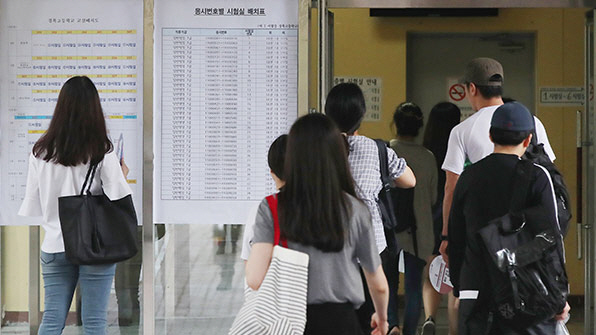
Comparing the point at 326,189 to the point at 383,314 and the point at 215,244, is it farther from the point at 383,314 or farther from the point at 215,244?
the point at 215,244

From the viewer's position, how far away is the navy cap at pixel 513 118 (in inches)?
154

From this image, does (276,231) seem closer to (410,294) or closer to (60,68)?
(60,68)

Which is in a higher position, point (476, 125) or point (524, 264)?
point (476, 125)

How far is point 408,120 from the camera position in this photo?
6.29 m

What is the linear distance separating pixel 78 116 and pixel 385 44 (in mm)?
3912

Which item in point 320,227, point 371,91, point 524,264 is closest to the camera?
point 320,227

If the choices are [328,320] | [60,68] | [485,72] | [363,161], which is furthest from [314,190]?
[60,68]

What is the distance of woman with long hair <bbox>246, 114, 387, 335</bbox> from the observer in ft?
11.2

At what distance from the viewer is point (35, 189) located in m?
4.63

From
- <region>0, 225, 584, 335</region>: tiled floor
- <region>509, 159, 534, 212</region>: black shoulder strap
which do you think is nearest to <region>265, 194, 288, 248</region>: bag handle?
<region>509, 159, 534, 212</region>: black shoulder strap

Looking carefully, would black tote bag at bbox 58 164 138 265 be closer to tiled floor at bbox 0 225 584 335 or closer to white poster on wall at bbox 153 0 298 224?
white poster on wall at bbox 153 0 298 224

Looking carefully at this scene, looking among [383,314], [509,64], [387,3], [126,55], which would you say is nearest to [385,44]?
[509,64]

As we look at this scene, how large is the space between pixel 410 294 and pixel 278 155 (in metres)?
2.44

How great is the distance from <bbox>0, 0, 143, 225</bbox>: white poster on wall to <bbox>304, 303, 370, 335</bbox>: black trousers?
2.11 metres
